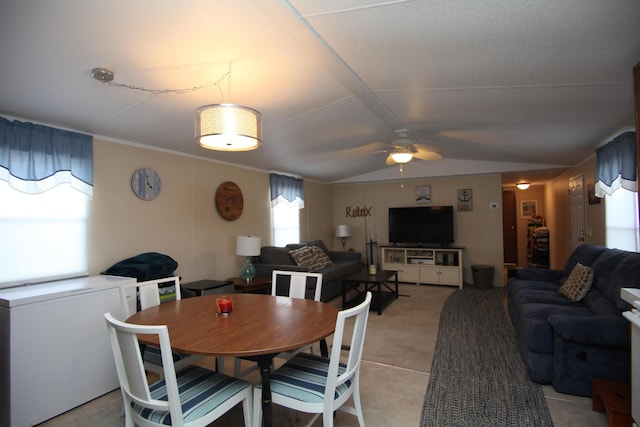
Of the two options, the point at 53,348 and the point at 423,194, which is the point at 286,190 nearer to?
the point at 423,194

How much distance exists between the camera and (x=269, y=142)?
395cm

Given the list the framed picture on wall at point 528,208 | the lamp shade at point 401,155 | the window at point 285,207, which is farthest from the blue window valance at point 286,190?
the framed picture on wall at point 528,208

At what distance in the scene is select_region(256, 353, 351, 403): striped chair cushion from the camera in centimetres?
166

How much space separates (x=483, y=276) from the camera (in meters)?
5.85

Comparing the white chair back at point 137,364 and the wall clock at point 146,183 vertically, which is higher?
the wall clock at point 146,183

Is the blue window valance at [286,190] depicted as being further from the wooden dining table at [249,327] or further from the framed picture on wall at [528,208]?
the framed picture on wall at [528,208]

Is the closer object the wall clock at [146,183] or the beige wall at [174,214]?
the beige wall at [174,214]

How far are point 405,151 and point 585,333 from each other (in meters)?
2.32

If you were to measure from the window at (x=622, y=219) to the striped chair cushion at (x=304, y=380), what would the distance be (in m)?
3.41

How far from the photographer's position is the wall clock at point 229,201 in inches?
177

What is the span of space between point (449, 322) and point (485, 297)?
63.1 inches

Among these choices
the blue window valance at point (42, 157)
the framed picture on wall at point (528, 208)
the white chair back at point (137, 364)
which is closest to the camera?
the white chair back at point (137, 364)

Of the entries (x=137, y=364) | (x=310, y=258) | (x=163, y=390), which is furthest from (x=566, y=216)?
(x=137, y=364)

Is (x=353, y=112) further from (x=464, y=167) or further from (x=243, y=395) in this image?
(x=464, y=167)
